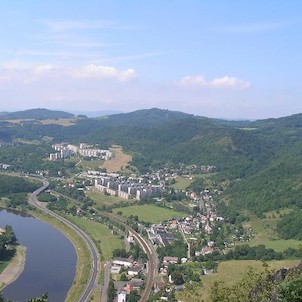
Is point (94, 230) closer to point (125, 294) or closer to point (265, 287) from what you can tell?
point (125, 294)

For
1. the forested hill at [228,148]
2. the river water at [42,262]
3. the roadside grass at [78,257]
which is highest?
the forested hill at [228,148]

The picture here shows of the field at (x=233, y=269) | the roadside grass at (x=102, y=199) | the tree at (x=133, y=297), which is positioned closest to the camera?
the tree at (x=133, y=297)

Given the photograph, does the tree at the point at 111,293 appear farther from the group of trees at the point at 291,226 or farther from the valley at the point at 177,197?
the group of trees at the point at 291,226

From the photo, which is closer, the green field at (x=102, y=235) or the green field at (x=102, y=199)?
the green field at (x=102, y=235)

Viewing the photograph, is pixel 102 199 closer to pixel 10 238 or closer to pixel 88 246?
pixel 88 246

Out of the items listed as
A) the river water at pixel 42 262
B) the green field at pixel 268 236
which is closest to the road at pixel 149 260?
the river water at pixel 42 262

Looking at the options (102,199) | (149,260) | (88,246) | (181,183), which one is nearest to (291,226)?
(149,260)
